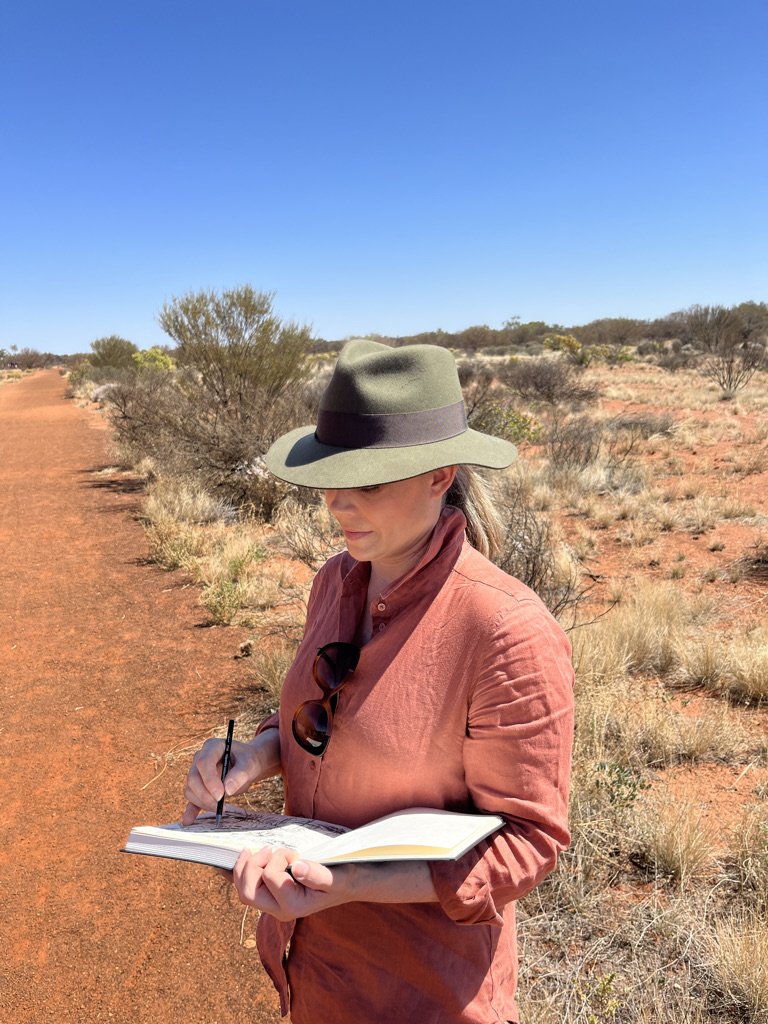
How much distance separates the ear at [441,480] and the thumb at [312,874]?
642 millimetres

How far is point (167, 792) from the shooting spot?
3.89 meters

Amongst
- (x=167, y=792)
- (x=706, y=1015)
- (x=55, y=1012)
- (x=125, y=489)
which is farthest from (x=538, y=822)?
(x=125, y=489)

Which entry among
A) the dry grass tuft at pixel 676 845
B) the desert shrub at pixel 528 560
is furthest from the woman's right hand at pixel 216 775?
the desert shrub at pixel 528 560

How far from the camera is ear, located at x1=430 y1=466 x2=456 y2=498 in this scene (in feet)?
4.26

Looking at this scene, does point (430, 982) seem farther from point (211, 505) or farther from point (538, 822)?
point (211, 505)

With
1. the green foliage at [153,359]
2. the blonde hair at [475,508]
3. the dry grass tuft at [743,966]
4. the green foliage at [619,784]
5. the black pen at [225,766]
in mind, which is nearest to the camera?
the black pen at [225,766]

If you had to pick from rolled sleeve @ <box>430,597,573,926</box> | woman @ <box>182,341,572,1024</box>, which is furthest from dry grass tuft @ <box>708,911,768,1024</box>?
rolled sleeve @ <box>430,597,573,926</box>

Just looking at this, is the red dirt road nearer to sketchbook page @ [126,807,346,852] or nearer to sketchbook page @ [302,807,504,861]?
sketchbook page @ [126,807,346,852]

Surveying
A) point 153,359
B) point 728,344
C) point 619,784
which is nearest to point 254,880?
point 619,784

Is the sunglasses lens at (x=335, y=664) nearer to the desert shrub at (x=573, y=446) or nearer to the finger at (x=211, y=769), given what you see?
the finger at (x=211, y=769)

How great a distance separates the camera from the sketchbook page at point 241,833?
3.68 ft

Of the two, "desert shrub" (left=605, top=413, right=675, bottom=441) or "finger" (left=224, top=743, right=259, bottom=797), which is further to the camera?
"desert shrub" (left=605, top=413, right=675, bottom=441)

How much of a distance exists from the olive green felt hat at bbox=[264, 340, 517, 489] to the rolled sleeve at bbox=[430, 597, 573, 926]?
1.03 feet

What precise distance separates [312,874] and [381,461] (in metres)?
0.64
